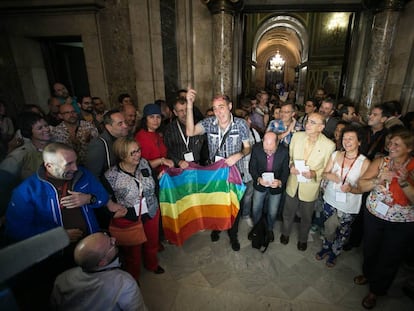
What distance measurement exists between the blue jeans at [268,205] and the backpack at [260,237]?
4.4 inches

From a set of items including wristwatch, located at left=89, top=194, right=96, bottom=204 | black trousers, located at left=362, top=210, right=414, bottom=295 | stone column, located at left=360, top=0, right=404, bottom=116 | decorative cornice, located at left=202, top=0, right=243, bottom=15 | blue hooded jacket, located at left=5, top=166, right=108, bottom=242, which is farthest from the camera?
decorative cornice, located at left=202, top=0, right=243, bottom=15

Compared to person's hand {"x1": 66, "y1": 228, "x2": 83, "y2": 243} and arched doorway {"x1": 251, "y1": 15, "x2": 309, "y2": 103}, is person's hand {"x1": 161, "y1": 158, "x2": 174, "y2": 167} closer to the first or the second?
person's hand {"x1": 66, "y1": 228, "x2": 83, "y2": 243}

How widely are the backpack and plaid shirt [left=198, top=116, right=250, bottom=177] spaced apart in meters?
1.01

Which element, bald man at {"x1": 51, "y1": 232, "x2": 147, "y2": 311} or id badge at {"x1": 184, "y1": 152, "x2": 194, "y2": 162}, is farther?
id badge at {"x1": 184, "y1": 152, "x2": 194, "y2": 162}

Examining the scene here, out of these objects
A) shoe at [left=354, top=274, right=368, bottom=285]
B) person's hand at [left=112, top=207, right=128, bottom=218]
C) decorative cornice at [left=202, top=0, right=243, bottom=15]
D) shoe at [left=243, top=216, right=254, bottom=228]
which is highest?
decorative cornice at [left=202, top=0, right=243, bottom=15]

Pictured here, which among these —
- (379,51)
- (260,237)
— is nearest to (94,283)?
(260,237)

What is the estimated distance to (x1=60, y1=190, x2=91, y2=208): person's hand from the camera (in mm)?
1972

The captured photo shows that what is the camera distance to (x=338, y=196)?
2828 mm

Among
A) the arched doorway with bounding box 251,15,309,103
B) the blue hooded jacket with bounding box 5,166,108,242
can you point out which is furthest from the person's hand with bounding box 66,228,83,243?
the arched doorway with bounding box 251,15,309,103

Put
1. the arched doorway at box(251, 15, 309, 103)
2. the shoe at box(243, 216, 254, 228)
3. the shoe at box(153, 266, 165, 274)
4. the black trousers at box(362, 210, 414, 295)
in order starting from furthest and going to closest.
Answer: the arched doorway at box(251, 15, 309, 103) < the shoe at box(243, 216, 254, 228) < the shoe at box(153, 266, 165, 274) < the black trousers at box(362, 210, 414, 295)

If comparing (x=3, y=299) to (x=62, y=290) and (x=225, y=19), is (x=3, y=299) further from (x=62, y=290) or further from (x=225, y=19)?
(x=225, y=19)

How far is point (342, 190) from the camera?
2.77 meters

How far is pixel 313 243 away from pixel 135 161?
119 inches

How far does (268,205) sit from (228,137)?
127 centimetres
